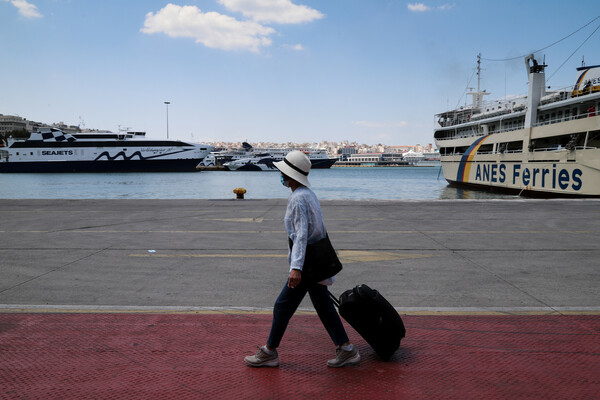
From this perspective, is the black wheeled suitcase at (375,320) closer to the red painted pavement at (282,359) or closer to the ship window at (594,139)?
A: the red painted pavement at (282,359)

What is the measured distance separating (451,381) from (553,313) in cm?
202

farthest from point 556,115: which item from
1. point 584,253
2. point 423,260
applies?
point 423,260

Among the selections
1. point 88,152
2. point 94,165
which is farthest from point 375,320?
point 94,165

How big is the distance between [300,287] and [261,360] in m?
0.65

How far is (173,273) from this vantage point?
6070 mm

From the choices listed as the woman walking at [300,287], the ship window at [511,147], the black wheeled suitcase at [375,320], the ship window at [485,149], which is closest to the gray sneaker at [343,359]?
the woman walking at [300,287]

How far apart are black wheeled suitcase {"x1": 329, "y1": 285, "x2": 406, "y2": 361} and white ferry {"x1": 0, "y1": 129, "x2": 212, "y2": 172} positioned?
304 feet

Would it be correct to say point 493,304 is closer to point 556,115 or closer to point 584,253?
point 584,253

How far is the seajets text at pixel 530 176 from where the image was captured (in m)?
27.0

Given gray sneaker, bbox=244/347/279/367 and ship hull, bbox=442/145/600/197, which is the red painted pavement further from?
ship hull, bbox=442/145/600/197

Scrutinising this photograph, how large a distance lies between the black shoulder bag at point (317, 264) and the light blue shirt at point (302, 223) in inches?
2.4

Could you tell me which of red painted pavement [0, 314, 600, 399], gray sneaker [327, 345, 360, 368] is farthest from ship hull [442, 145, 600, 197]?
gray sneaker [327, 345, 360, 368]

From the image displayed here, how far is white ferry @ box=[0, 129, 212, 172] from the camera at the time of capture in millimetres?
89625

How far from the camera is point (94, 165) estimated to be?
9081cm
